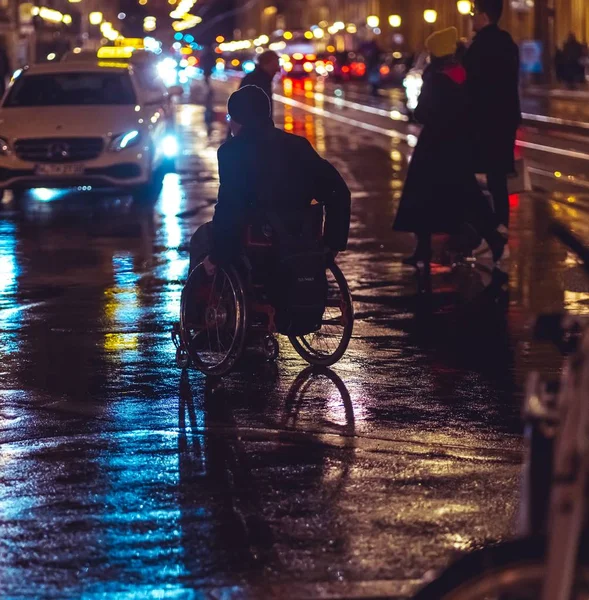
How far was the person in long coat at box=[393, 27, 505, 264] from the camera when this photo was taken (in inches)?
445

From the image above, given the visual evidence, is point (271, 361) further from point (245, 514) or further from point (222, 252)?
point (245, 514)

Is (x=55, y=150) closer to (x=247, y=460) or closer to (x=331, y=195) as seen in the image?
(x=331, y=195)

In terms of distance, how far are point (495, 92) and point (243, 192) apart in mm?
5108

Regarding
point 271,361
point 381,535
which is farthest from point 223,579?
point 271,361

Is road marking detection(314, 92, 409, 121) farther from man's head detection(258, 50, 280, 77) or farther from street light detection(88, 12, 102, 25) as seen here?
street light detection(88, 12, 102, 25)

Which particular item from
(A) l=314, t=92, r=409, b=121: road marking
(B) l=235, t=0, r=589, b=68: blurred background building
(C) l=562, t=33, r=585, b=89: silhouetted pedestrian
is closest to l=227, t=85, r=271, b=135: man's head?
(A) l=314, t=92, r=409, b=121: road marking

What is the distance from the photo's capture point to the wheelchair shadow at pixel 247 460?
5133mm

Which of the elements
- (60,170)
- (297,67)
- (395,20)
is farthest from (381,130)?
(395,20)

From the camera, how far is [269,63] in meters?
15.0

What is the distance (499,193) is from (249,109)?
201 inches

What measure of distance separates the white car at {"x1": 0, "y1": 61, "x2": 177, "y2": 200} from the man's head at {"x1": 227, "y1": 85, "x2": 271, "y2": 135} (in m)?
9.54

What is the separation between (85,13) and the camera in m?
82.4

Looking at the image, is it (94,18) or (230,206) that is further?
(94,18)

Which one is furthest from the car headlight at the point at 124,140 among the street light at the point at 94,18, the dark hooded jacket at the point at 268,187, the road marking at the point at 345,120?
the street light at the point at 94,18
